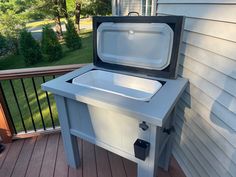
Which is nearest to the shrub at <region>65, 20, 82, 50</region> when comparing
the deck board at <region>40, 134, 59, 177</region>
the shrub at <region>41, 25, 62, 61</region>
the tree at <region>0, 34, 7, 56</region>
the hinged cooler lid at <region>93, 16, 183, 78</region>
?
the shrub at <region>41, 25, 62, 61</region>

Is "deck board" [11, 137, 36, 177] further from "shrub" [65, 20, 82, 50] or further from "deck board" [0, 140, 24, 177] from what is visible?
"shrub" [65, 20, 82, 50]

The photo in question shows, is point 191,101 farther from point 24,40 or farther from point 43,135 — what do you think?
point 24,40

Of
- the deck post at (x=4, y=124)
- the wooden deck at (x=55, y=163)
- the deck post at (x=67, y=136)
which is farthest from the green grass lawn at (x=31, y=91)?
the deck post at (x=67, y=136)

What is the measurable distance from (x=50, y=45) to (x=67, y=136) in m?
5.93

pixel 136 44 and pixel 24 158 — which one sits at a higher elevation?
pixel 136 44

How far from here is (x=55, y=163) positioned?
1.92 m

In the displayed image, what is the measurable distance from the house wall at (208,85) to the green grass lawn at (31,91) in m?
2.23

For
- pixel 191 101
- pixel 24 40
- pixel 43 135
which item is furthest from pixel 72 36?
pixel 191 101

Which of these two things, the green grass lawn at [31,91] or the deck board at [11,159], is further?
the green grass lawn at [31,91]

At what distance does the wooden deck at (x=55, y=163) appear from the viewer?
1.80 meters

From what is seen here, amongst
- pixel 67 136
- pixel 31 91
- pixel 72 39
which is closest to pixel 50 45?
pixel 72 39

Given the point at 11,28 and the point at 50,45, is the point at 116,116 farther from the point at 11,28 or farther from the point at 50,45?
the point at 11,28

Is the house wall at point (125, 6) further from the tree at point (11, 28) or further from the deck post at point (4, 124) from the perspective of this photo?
the tree at point (11, 28)

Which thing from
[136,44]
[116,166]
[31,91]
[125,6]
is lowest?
[31,91]
